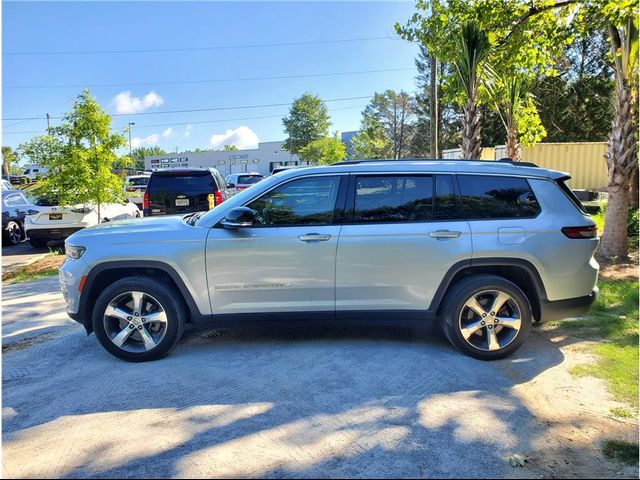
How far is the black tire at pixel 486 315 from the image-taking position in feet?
14.1

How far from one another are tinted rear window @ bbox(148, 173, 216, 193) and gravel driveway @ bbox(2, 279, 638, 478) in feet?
18.1

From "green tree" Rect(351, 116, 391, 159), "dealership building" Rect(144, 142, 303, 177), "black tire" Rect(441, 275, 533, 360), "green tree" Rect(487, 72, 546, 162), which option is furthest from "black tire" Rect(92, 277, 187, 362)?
"dealership building" Rect(144, 142, 303, 177)

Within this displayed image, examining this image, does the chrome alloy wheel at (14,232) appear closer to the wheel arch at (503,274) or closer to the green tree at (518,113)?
the wheel arch at (503,274)

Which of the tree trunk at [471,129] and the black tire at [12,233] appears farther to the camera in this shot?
the black tire at [12,233]

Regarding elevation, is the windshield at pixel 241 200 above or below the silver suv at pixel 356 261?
above

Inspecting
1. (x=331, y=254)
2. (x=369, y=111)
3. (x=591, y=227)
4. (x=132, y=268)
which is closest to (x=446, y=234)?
(x=331, y=254)

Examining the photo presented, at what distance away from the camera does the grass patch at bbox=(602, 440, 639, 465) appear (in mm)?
2857

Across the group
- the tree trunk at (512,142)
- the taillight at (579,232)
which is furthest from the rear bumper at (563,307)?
the tree trunk at (512,142)

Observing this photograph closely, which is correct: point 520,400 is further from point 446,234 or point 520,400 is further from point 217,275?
point 217,275

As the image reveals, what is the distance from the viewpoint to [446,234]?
429 cm

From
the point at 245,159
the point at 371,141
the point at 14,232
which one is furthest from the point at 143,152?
the point at 14,232

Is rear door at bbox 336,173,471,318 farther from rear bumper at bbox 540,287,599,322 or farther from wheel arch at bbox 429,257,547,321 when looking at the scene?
rear bumper at bbox 540,287,599,322

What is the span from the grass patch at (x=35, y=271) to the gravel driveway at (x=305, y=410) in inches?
180

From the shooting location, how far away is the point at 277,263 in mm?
4281
